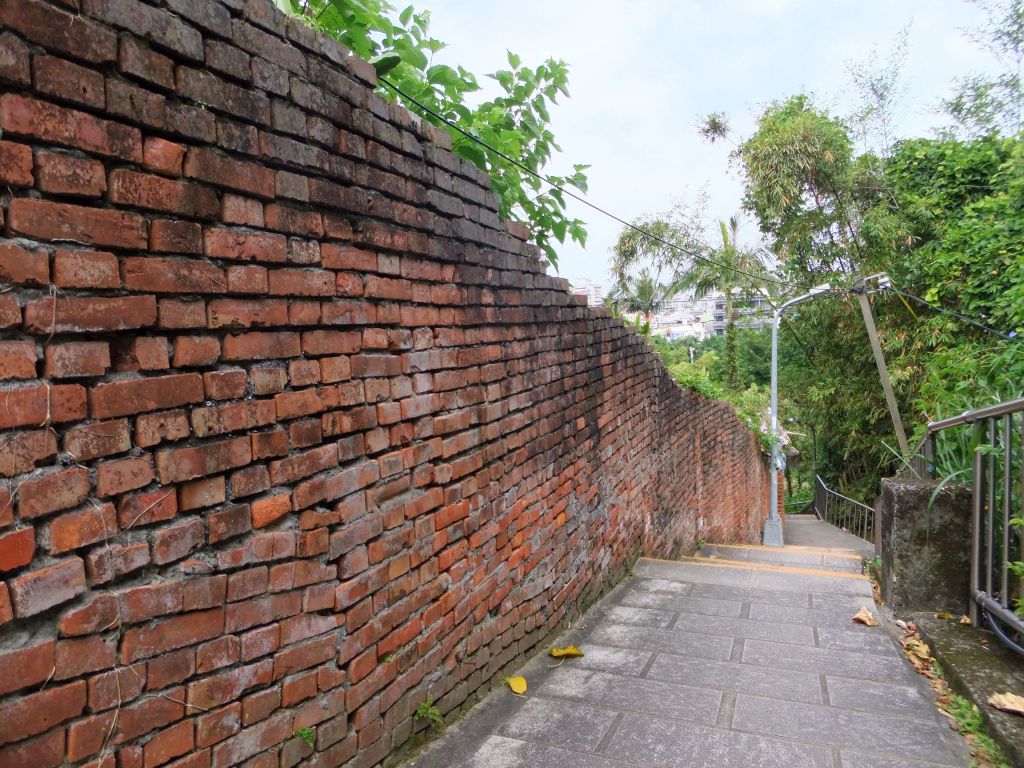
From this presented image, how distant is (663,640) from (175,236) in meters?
3.34

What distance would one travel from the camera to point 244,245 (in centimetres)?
172

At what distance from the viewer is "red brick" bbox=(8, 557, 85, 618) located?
1.24m

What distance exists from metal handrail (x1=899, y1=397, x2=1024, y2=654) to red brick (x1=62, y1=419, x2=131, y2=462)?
10.7 ft

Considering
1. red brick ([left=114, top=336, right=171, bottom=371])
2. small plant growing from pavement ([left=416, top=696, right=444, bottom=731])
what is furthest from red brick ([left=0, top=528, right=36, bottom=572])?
small plant growing from pavement ([left=416, top=696, right=444, bottom=731])

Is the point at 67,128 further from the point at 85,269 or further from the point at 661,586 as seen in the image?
the point at 661,586

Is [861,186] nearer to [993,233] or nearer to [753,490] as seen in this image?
[993,233]

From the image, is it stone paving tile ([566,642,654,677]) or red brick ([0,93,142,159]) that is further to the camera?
stone paving tile ([566,642,654,677])

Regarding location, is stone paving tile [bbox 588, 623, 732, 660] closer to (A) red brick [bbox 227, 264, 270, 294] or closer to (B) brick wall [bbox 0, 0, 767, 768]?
(B) brick wall [bbox 0, 0, 767, 768]

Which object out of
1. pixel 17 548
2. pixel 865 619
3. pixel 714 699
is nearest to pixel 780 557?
pixel 865 619

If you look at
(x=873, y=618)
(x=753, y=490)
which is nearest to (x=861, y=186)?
(x=753, y=490)

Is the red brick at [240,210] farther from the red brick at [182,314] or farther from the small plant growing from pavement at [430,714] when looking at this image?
the small plant growing from pavement at [430,714]

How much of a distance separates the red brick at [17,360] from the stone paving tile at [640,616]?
11.8 feet

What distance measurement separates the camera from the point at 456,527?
9.04 feet

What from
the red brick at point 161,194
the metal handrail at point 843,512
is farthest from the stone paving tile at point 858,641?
the metal handrail at point 843,512
